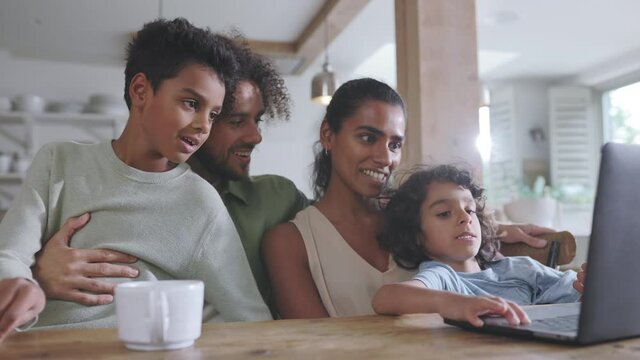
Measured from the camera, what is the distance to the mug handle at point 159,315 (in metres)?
0.71

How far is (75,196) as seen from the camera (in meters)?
1.26

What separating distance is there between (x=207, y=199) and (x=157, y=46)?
0.35m

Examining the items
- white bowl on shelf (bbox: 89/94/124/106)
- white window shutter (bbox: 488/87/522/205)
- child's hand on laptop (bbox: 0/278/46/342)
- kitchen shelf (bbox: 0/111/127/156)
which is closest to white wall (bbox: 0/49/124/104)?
kitchen shelf (bbox: 0/111/127/156)

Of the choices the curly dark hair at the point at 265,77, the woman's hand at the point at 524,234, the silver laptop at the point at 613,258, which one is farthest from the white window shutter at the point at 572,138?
the silver laptop at the point at 613,258

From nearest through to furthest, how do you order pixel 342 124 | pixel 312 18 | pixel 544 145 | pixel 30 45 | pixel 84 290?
1. pixel 84 290
2. pixel 342 124
3. pixel 312 18
4. pixel 30 45
5. pixel 544 145

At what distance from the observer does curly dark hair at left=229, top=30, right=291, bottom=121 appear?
1609 millimetres

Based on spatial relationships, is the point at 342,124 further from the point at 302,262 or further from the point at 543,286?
the point at 543,286

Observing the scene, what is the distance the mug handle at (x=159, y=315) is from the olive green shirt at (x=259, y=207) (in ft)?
2.52

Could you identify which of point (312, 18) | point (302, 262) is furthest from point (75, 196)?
point (312, 18)

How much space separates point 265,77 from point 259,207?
355 millimetres

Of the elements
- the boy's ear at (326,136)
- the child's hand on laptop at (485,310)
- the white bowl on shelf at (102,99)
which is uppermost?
the white bowl on shelf at (102,99)

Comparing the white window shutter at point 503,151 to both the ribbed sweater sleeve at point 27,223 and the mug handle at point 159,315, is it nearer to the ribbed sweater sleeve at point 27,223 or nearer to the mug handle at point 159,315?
the ribbed sweater sleeve at point 27,223

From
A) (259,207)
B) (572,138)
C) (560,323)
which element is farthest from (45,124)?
(560,323)

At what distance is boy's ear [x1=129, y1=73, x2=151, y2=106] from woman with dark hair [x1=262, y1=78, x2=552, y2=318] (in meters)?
0.43
